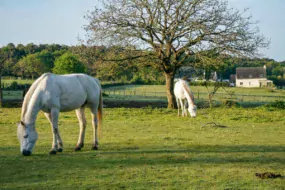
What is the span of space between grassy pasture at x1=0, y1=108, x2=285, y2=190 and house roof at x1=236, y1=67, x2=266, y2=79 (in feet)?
308

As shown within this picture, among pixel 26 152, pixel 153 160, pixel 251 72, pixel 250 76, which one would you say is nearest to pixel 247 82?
pixel 250 76

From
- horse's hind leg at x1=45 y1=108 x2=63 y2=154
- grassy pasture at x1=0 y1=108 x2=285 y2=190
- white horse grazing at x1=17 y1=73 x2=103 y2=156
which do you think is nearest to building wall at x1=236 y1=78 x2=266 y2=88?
grassy pasture at x1=0 y1=108 x2=285 y2=190

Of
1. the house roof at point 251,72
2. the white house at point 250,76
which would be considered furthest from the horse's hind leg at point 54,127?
the house roof at point 251,72

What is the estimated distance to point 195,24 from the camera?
2400cm

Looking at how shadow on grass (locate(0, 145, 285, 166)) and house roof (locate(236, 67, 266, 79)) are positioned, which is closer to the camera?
shadow on grass (locate(0, 145, 285, 166))

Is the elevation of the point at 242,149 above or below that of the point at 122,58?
below

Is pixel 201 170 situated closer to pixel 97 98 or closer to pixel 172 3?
pixel 97 98

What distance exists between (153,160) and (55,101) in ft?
9.64

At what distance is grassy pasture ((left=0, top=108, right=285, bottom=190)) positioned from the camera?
22.5ft

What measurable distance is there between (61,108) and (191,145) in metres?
3.87

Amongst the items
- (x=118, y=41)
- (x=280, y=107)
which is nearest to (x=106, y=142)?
(x=118, y=41)

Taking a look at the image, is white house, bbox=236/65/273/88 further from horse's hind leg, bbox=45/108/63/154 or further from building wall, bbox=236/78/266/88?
horse's hind leg, bbox=45/108/63/154

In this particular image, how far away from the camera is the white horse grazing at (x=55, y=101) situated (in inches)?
367

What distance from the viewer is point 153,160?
8859 mm
